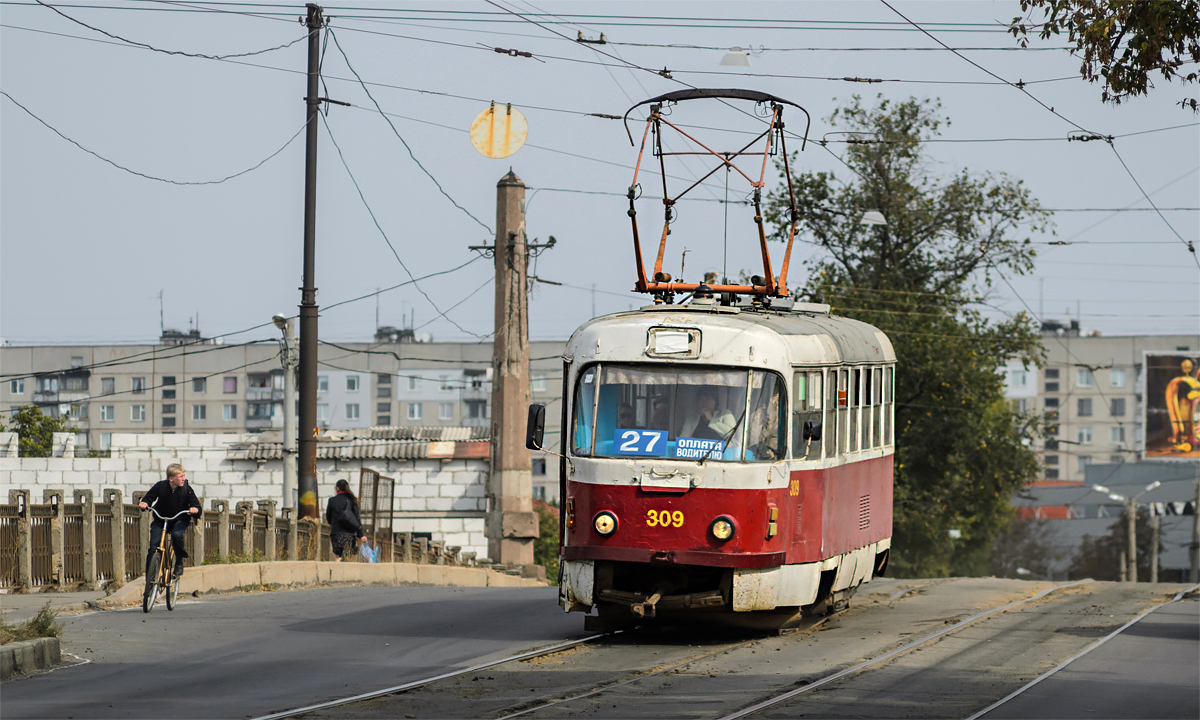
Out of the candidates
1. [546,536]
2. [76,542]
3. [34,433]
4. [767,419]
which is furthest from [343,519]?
[546,536]

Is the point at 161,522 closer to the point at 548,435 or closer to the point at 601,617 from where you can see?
the point at 601,617

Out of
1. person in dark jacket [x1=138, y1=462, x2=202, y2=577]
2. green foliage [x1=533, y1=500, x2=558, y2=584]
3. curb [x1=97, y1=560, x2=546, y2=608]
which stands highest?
person in dark jacket [x1=138, y1=462, x2=202, y2=577]

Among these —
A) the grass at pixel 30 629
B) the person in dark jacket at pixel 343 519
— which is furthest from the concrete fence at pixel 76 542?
the grass at pixel 30 629

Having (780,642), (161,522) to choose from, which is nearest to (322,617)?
(161,522)

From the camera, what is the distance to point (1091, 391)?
127m

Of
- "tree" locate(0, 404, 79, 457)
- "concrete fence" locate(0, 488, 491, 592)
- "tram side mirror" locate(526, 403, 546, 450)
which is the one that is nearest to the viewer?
"tram side mirror" locate(526, 403, 546, 450)

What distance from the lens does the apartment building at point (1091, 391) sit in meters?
123

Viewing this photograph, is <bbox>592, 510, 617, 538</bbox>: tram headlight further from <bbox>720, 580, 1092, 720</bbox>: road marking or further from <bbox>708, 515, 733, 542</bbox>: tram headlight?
<bbox>720, 580, 1092, 720</bbox>: road marking

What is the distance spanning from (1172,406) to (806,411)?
149 ft

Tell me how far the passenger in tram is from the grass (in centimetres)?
557

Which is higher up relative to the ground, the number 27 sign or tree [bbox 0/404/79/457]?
the number 27 sign

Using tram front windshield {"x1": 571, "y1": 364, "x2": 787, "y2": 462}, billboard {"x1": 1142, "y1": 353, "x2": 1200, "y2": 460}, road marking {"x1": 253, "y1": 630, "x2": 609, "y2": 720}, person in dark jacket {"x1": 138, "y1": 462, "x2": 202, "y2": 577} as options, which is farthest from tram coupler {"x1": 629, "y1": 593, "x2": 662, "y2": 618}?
billboard {"x1": 1142, "y1": 353, "x2": 1200, "y2": 460}

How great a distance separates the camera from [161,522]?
17.0m

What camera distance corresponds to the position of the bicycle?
16859mm
